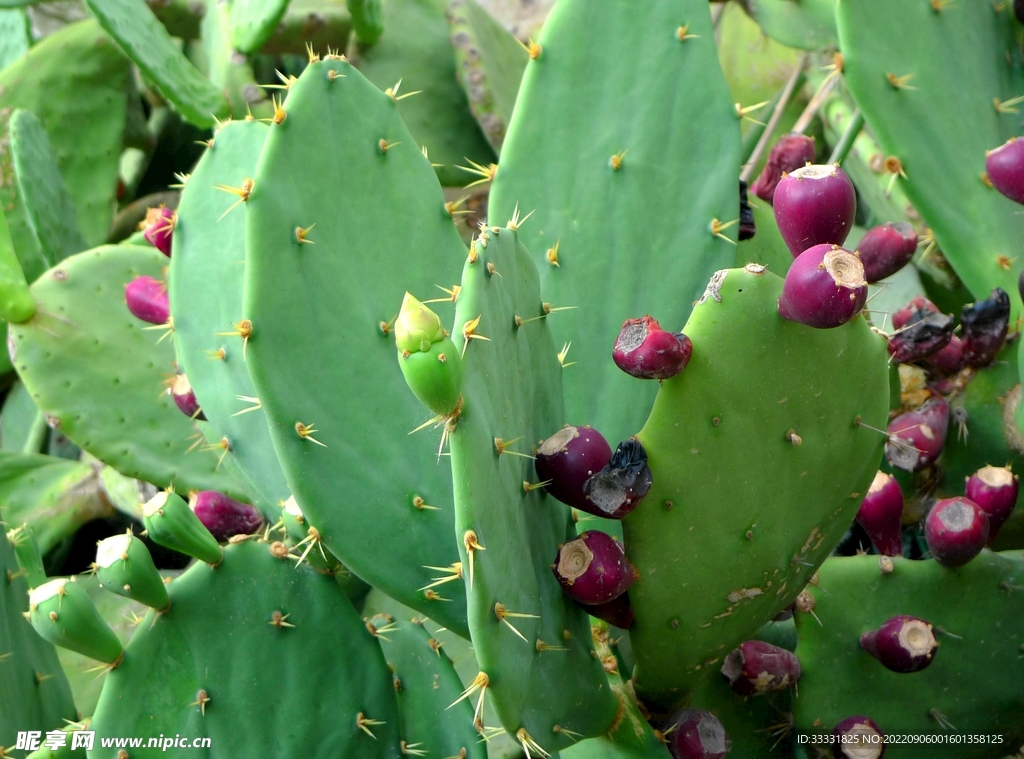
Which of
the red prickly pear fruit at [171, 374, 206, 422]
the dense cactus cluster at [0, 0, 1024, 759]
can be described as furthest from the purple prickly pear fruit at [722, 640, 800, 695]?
the red prickly pear fruit at [171, 374, 206, 422]

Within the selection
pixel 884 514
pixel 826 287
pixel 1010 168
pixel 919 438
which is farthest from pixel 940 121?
pixel 826 287

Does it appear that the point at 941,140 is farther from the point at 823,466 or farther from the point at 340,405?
the point at 340,405

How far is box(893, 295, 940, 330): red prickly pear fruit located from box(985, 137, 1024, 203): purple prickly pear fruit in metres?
0.17

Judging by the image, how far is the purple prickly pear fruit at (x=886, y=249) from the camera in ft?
3.74

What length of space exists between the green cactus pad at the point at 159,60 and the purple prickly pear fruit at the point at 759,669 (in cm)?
123

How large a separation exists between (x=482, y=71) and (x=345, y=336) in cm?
111

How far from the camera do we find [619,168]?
1.08 meters

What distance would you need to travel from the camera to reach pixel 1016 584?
1.11 metres

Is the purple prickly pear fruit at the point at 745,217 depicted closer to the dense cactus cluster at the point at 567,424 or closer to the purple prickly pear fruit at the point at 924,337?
the dense cactus cluster at the point at 567,424

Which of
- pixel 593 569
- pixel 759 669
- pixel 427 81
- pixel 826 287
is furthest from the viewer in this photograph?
pixel 427 81

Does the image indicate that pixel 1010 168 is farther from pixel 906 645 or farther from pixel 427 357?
pixel 427 357

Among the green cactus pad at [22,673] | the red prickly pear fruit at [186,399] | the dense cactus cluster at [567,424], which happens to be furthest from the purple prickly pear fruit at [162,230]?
the green cactus pad at [22,673]

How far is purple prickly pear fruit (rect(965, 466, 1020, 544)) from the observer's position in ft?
3.61

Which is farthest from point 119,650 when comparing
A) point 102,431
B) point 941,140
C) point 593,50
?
point 941,140
